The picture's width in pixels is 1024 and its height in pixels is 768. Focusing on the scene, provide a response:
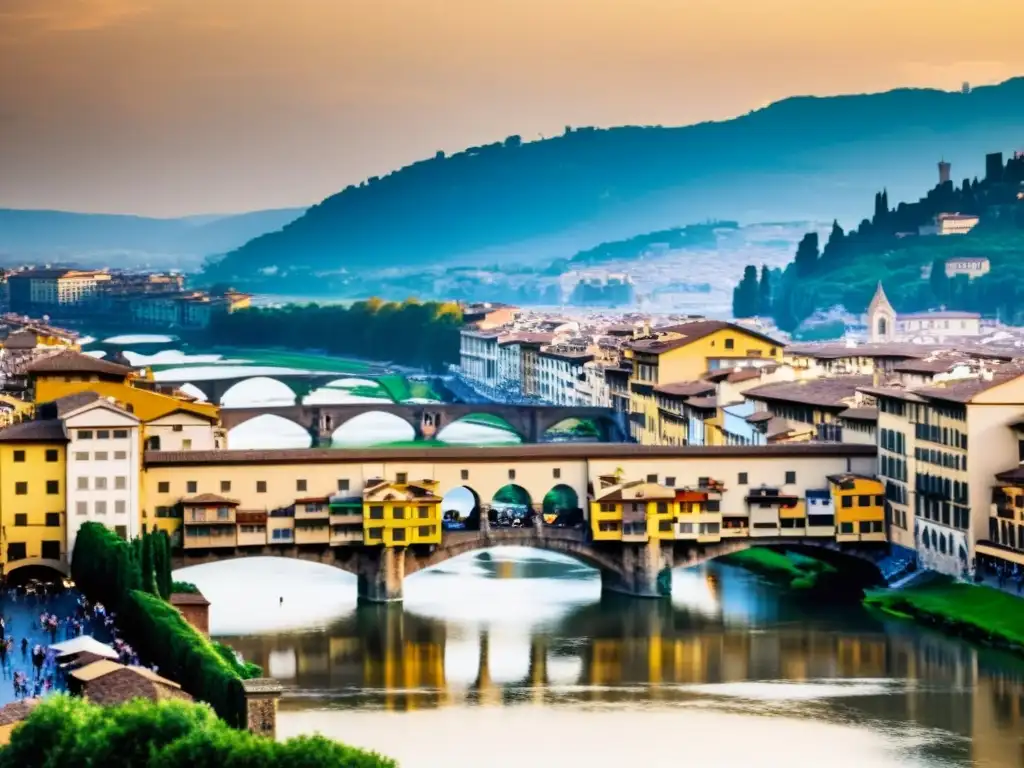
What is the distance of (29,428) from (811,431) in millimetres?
17445

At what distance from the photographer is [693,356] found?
64750mm

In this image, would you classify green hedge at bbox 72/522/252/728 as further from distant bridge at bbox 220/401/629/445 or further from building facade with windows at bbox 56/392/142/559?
distant bridge at bbox 220/401/629/445

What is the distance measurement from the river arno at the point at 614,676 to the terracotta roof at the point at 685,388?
13.9 m

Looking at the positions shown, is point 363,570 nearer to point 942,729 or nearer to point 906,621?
point 906,621

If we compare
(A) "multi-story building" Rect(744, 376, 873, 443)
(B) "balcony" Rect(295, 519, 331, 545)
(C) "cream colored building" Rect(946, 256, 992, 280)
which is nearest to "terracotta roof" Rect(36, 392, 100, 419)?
(B) "balcony" Rect(295, 519, 331, 545)

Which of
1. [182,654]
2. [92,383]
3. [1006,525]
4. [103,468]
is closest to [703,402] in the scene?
[92,383]

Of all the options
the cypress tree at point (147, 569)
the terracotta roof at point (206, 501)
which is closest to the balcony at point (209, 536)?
the terracotta roof at point (206, 501)

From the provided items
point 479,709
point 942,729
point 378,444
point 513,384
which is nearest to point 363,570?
point 479,709

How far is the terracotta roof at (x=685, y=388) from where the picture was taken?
60.6 meters

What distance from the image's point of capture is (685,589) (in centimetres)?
4544

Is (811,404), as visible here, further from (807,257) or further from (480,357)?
(807,257)

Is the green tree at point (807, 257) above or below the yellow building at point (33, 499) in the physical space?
above

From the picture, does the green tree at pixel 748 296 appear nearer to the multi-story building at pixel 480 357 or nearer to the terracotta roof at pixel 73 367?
the multi-story building at pixel 480 357

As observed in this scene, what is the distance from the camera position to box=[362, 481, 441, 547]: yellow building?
4325 centimetres
